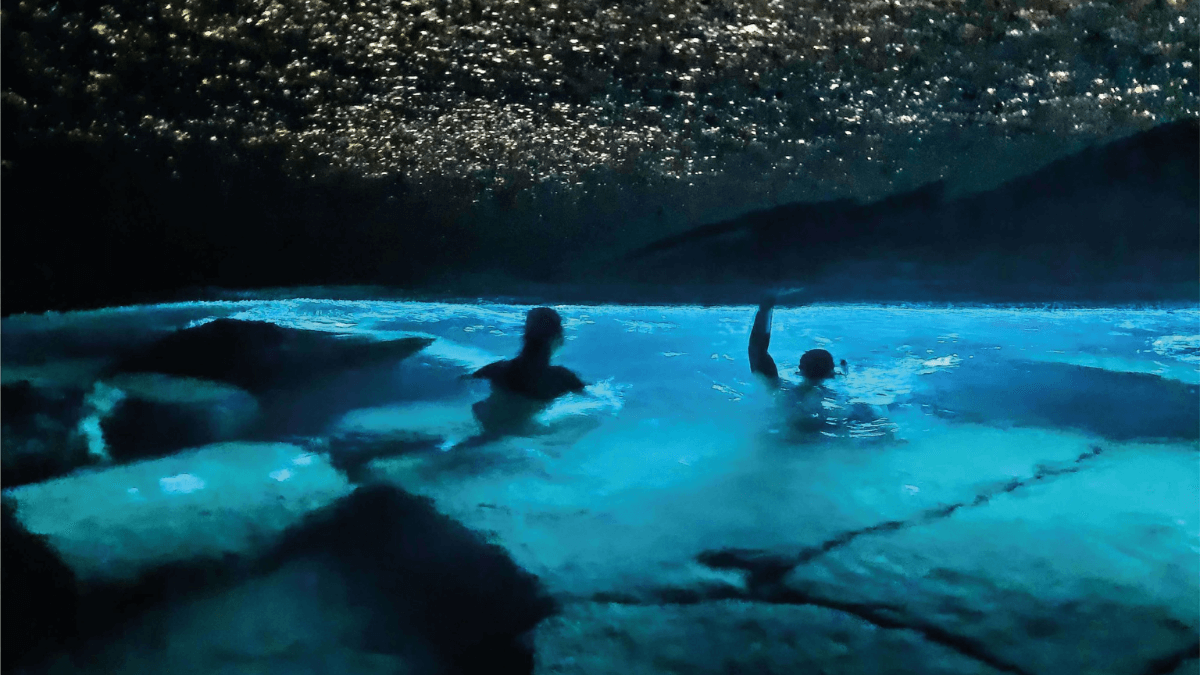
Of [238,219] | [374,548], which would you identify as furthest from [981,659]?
[238,219]

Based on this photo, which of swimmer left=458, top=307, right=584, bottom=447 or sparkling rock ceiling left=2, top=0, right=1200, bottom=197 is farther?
swimmer left=458, top=307, right=584, bottom=447

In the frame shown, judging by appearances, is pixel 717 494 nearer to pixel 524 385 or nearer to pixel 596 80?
pixel 524 385

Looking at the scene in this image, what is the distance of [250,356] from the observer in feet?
3.88

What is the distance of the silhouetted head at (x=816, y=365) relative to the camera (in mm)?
1197

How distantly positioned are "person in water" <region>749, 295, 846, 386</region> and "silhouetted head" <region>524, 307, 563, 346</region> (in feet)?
1.11

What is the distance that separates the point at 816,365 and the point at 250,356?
3.17 feet

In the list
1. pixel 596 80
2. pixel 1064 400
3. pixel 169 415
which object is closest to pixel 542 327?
pixel 596 80

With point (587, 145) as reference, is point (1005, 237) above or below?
below

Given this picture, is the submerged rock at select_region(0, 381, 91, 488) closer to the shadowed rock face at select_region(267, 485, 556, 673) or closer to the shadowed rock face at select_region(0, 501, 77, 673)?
the shadowed rock face at select_region(0, 501, 77, 673)

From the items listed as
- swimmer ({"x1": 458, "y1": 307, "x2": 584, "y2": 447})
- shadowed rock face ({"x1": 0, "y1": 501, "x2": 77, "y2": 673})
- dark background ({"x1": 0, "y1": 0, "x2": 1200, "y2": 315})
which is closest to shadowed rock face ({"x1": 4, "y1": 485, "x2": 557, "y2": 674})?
shadowed rock face ({"x1": 0, "y1": 501, "x2": 77, "y2": 673})

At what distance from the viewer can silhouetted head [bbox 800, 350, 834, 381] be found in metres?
1.20

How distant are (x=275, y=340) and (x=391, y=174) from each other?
0.35 meters

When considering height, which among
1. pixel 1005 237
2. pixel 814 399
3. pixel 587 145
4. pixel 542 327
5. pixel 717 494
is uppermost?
pixel 587 145

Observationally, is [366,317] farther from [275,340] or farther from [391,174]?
[391,174]
